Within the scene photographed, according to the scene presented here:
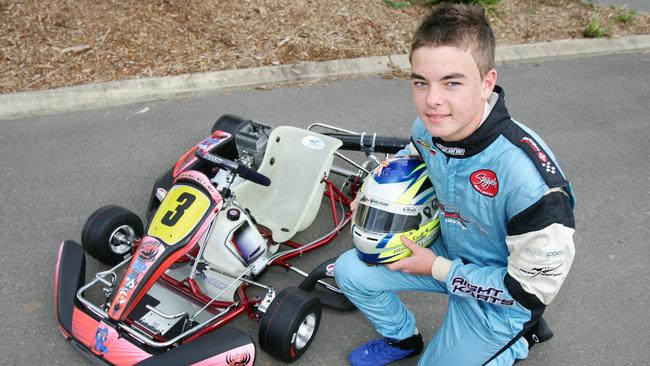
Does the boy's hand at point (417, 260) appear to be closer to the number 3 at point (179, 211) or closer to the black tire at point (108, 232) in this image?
the number 3 at point (179, 211)

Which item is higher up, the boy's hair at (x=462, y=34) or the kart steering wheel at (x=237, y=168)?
the boy's hair at (x=462, y=34)

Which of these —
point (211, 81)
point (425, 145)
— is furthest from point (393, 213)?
point (211, 81)

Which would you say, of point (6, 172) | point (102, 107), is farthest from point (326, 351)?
point (102, 107)

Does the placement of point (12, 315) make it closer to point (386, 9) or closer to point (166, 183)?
point (166, 183)

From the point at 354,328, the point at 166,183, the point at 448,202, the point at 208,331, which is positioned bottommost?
the point at 354,328

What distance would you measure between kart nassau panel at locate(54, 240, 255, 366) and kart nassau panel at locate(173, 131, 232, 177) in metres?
0.99

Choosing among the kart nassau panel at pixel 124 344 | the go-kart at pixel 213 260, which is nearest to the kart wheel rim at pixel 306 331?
the go-kart at pixel 213 260

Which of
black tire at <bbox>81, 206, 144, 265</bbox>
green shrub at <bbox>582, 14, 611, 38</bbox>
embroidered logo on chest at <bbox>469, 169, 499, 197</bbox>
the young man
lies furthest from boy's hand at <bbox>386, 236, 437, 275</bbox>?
green shrub at <bbox>582, 14, 611, 38</bbox>

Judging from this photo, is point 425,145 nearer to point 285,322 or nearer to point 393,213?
point 393,213

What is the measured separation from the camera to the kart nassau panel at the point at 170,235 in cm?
279

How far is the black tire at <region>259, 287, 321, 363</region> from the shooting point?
111 inches

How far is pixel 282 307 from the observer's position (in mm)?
2855

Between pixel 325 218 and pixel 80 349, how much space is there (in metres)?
1.92

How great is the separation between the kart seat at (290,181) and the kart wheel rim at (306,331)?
727 mm
